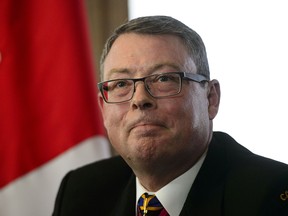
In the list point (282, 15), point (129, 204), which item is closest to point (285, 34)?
point (282, 15)

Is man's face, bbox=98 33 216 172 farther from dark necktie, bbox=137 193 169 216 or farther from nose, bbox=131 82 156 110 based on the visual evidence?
dark necktie, bbox=137 193 169 216

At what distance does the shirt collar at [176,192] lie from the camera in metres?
1.61

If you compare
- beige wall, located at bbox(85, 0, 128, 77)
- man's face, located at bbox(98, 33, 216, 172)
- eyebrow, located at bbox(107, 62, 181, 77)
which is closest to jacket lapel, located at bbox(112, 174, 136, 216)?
man's face, located at bbox(98, 33, 216, 172)

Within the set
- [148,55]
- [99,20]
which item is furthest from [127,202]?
[99,20]

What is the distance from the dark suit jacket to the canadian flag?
0.82 ft

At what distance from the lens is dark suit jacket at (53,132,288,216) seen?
1473 millimetres

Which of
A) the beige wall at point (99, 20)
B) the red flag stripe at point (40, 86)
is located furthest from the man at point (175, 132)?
the beige wall at point (99, 20)

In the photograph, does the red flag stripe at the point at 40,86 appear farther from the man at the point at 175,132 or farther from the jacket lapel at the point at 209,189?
the jacket lapel at the point at 209,189

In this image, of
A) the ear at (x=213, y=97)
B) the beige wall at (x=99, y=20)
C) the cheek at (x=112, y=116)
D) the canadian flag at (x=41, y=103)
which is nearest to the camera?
the cheek at (x=112, y=116)

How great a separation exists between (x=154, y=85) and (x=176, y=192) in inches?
16.2

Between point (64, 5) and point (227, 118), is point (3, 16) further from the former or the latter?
point (227, 118)

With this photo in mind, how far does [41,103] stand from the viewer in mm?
2258

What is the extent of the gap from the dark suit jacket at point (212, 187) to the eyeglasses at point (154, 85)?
0.31 m

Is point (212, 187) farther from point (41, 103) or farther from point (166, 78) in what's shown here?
point (41, 103)
